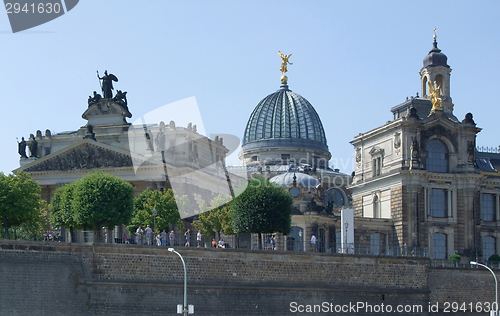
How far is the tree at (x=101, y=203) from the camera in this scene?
6344 centimetres

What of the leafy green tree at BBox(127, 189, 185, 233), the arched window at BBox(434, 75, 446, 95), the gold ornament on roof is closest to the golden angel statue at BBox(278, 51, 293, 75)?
the gold ornament on roof

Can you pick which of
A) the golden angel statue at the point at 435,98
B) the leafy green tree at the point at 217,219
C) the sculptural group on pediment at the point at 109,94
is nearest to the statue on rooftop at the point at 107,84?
the sculptural group on pediment at the point at 109,94

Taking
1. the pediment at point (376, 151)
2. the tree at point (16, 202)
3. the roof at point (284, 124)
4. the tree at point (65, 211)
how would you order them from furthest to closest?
the roof at point (284, 124) → the pediment at point (376, 151) → the tree at point (65, 211) → the tree at point (16, 202)

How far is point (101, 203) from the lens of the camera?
208 ft

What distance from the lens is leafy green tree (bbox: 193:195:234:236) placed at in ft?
241

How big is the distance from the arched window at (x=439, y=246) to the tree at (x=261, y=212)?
20.2 m

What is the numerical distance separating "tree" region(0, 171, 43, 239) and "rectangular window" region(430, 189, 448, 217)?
36.1 m

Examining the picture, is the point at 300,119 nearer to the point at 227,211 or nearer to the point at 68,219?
the point at 227,211

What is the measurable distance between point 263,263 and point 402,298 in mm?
10489

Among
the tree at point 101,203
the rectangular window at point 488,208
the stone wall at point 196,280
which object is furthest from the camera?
the rectangular window at point 488,208

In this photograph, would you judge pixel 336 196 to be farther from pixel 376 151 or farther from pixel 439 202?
pixel 439 202

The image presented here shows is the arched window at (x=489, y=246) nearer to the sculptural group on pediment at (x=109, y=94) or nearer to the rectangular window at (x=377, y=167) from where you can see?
the rectangular window at (x=377, y=167)

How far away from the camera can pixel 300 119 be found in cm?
12075

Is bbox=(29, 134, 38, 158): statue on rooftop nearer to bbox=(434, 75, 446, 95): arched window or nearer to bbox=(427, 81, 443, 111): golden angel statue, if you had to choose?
bbox=(427, 81, 443, 111): golden angel statue
